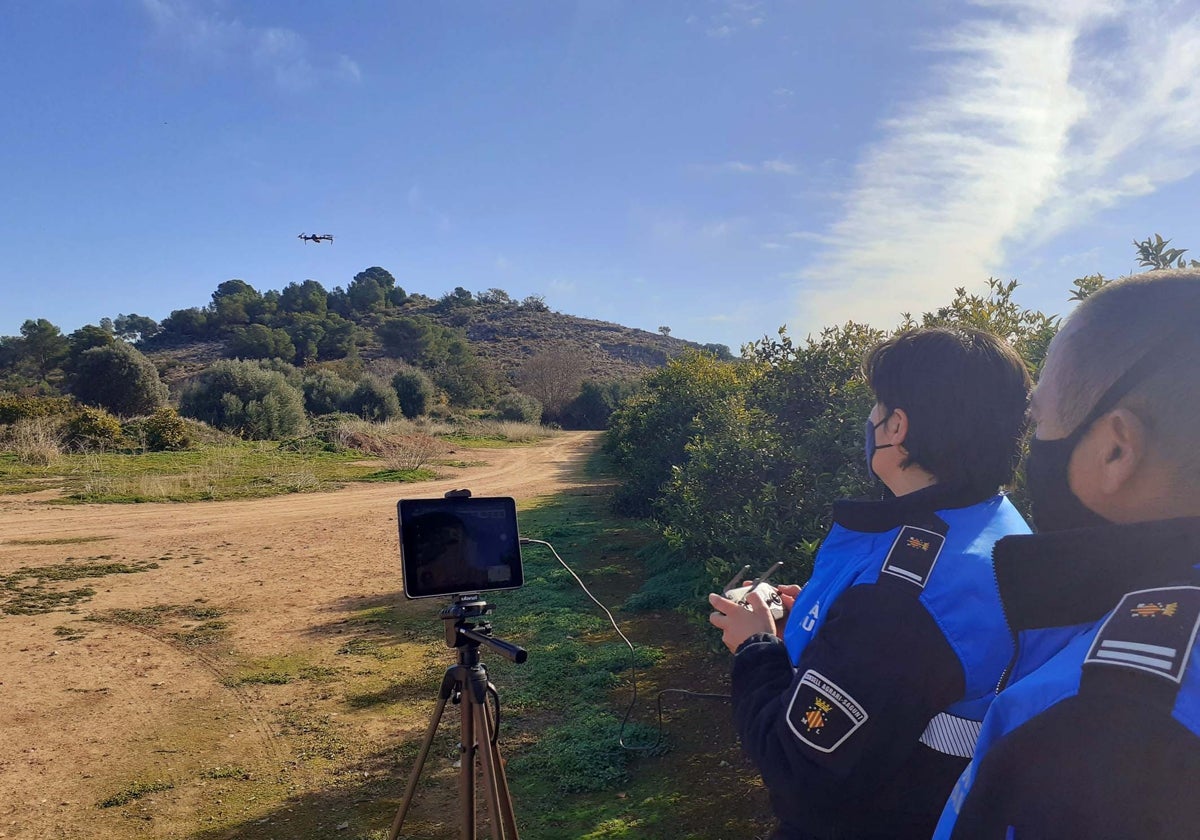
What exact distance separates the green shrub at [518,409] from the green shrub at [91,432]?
1897cm

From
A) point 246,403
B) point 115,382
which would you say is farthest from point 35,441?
point 115,382

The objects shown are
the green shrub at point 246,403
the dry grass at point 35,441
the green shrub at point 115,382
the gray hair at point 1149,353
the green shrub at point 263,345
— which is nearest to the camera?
the gray hair at point 1149,353

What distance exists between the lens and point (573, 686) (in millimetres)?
4918

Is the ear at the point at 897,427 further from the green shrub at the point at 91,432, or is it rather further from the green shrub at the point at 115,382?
the green shrub at the point at 115,382

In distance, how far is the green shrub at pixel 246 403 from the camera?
905 inches

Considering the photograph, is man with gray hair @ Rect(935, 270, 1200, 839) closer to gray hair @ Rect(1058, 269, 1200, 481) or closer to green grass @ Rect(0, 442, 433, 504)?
gray hair @ Rect(1058, 269, 1200, 481)

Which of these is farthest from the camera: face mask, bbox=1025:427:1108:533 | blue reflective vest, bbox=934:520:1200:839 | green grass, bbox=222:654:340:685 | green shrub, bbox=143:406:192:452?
green shrub, bbox=143:406:192:452

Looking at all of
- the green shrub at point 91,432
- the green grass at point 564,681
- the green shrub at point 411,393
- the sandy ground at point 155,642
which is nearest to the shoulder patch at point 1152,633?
the green grass at point 564,681

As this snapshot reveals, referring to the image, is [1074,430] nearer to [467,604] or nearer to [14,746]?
[467,604]

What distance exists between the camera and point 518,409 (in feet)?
118

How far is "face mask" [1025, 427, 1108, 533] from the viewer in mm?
910

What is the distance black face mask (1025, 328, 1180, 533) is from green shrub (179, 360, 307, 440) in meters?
24.5

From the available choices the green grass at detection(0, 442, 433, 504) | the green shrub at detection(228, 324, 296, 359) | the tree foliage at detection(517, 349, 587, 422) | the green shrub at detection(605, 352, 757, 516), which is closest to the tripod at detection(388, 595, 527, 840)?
the green shrub at detection(605, 352, 757, 516)

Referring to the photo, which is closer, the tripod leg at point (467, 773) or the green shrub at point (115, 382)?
the tripod leg at point (467, 773)
